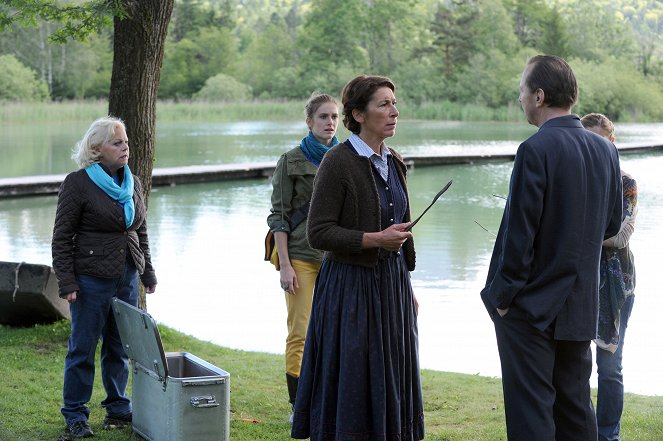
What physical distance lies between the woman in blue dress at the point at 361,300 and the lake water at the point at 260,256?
317 cm

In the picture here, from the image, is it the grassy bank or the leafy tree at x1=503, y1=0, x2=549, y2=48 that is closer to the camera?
the grassy bank

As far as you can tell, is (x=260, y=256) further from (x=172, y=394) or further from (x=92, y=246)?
(x=172, y=394)

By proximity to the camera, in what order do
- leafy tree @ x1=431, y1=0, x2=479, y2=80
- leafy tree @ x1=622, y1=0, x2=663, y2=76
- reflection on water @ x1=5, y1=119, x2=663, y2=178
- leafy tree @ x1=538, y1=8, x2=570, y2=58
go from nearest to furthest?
reflection on water @ x1=5, y1=119, x2=663, y2=178 → leafy tree @ x1=538, y1=8, x2=570, y2=58 → leafy tree @ x1=431, y1=0, x2=479, y2=80 → leafy tree @ x1=622, y1=0, x2=663, y2=76

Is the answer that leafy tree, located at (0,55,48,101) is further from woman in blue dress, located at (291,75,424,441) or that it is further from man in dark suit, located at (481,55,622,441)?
man in dark suit, located at (481,55,622,441)

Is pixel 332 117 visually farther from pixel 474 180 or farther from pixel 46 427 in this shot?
pixel 474 180

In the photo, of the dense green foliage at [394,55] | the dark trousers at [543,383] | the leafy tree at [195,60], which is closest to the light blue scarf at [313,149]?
the dark trousers at [543,383]

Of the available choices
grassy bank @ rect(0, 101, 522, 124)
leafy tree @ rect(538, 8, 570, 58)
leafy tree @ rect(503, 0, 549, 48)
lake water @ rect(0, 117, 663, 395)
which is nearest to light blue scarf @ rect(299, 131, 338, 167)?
Result: lake water @ rect(0, 117, 663, 395)

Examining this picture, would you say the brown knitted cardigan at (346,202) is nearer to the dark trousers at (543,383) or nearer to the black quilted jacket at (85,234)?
the dark trousers at (543,383)

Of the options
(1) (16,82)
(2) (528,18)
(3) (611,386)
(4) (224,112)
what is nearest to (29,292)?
(3) (611,386)

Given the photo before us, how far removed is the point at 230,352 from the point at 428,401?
1.81 metres

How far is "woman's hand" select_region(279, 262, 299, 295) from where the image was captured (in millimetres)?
4863

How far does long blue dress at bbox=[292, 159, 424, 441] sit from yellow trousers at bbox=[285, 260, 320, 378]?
1025mm

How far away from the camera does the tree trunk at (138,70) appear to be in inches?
249

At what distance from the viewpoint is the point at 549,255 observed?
3.52 metres
